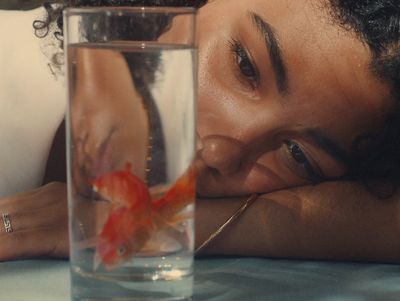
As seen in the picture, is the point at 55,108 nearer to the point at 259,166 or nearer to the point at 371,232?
the point at 259,166

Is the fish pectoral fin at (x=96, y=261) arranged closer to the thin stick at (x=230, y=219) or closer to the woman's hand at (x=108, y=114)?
the woman's hand at (x=108, y=114)

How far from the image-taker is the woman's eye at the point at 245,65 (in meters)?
1.00

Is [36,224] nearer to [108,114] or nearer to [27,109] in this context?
[27,109]

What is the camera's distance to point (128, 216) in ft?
2.19

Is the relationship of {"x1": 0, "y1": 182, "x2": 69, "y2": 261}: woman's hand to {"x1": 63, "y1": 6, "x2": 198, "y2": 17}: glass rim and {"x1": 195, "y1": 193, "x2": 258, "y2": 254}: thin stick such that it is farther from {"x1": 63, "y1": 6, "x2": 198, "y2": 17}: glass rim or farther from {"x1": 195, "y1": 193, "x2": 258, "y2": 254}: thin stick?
{"x1": 63, "y1": 6, "x2": 198, "y2": 17}: glass rim

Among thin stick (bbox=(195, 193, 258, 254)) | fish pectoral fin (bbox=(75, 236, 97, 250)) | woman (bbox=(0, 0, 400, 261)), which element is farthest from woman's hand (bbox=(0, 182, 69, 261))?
fish pectoral fin (bbox=(75, 236, 97, 250))

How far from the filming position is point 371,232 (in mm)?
1049

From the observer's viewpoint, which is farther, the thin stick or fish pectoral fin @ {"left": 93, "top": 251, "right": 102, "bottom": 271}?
the thin stick

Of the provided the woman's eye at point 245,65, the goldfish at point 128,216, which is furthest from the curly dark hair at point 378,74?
the goldfish at point 128,216

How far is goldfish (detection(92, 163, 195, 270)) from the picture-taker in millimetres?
667

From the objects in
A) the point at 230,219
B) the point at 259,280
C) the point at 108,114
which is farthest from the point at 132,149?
the point at 230,219

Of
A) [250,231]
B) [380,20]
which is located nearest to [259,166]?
[250,231]

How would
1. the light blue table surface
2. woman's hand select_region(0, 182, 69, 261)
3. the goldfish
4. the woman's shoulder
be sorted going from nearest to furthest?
1. the goldfish
2. the light blue table surface
3. woman's hand select_region(0, 182, 69, 261)
4. the woman's shoulder

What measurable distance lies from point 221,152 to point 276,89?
9cm
